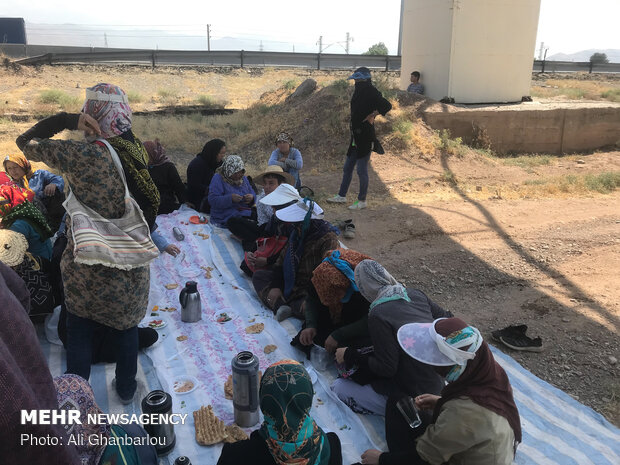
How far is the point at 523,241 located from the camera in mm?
6047

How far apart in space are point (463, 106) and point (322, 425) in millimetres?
10621

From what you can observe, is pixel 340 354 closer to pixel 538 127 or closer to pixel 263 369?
pixel 263 369

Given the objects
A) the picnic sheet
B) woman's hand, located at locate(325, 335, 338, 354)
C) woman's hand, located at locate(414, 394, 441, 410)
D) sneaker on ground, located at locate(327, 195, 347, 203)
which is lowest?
the picnic sheet

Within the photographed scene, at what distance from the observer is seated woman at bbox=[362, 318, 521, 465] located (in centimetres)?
193

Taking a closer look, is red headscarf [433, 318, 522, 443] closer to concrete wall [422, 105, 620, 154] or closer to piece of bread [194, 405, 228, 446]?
piece of bread [194, 405, 228, 446]

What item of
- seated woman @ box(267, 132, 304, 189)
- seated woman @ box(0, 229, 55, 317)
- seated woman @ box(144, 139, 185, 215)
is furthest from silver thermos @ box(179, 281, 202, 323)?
seated woman @ box(267, 132, 304, 189)

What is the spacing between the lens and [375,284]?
2.74 metres

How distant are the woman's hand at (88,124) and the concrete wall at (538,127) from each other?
31.8ft

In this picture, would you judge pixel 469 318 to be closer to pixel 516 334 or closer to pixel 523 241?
pixel 516 334

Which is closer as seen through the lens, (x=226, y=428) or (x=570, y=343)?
(x=226, y=428)

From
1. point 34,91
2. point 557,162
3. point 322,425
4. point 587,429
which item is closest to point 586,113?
point 557,162

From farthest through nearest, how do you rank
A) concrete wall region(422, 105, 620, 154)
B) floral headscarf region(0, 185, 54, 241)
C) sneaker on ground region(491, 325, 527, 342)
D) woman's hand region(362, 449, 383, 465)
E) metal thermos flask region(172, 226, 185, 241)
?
concrete wall region(422, 105, 620, 154), metal thermos flask region(172, 226, 185, 241), sneaker on ground region(491, 325, 527, 342), floral headscarf region(0, 185, 54, 241), woman's hand region(362, 449, 383, 465)

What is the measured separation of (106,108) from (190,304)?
5.63ft

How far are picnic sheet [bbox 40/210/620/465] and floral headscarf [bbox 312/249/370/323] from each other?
522 millimetres
